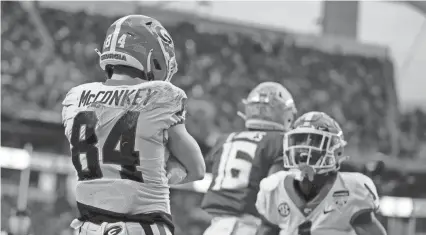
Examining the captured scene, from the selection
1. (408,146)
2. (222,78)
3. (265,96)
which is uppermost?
(265,96)

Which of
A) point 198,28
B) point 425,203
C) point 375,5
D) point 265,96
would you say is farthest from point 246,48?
point 265,96

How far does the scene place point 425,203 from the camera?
815 centimetres

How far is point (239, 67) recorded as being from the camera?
1338cm

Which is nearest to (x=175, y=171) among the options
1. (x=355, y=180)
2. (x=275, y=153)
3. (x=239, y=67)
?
(x=355, y=180)


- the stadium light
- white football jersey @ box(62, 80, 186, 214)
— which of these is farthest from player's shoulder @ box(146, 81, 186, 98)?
the stadium light

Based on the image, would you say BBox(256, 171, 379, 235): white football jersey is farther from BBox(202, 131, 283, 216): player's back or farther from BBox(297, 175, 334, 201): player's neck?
BBox(202, 131, 283, 216): player's back

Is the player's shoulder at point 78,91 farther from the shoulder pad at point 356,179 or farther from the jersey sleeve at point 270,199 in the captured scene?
the shoulder pad at point 356,179

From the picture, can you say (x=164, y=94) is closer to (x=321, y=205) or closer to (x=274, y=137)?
(x=321, y=205)

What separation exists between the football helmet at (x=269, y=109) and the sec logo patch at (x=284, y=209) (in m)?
1.58

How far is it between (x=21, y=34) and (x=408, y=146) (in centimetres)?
641

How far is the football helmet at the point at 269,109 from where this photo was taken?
589 centimetres

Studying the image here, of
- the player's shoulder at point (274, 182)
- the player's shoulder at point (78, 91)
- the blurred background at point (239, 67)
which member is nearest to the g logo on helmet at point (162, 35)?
the player's shoulder at point (78, 91)

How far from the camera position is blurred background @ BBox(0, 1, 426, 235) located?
905 centimetres

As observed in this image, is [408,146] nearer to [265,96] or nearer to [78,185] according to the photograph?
[265,96]
